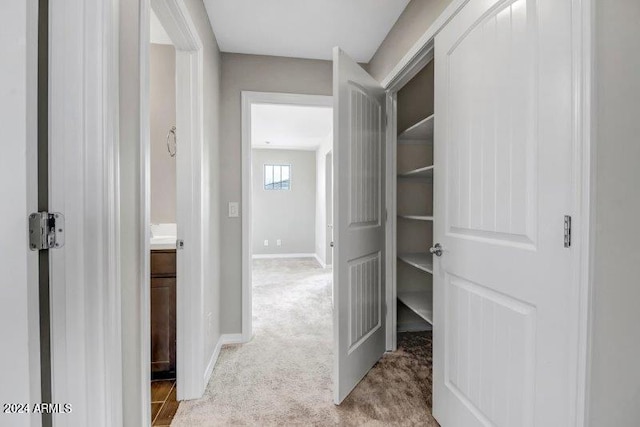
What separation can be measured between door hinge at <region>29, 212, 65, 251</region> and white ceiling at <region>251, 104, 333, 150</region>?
126 inches

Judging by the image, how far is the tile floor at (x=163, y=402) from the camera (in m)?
1.60

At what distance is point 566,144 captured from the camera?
911 mm

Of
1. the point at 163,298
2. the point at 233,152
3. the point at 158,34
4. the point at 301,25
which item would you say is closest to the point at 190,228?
the point at 163,298

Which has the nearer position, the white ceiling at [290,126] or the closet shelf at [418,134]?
the closet shelf at [418,134]

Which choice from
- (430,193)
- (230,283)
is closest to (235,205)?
(230,283)

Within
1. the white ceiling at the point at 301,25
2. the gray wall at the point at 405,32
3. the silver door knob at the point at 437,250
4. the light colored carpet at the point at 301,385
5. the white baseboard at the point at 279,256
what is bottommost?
the white baseboard at the point at 279,256

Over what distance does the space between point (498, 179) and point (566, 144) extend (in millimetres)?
281

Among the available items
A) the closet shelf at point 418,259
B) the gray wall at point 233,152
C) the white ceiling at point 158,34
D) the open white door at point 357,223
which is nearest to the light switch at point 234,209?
the gray wall at point 233,152

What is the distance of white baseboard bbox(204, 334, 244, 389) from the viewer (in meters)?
1.94

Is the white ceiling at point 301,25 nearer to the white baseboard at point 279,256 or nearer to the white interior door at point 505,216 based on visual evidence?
the white interior door at point 505,216

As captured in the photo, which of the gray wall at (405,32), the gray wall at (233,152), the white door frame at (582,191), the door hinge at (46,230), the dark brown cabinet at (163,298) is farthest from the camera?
the gray wall at (233,152)

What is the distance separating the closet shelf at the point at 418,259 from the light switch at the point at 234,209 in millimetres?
1394

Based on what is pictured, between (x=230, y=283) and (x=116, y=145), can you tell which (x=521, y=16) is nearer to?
(x=116, y=145)

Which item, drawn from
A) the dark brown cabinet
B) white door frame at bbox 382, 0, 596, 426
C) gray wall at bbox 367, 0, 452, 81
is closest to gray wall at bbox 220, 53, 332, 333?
the dark brown cabinet
